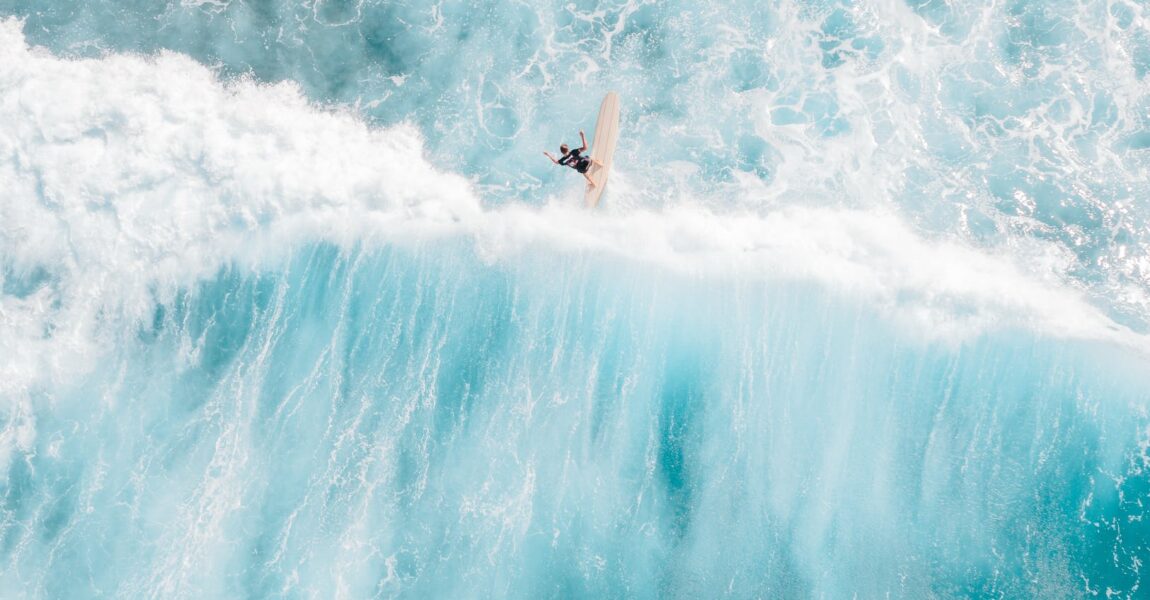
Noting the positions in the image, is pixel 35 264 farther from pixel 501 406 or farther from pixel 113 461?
pixel 501 406

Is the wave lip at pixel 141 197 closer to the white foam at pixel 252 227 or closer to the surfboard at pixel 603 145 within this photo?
the white foam at pixel 252 227

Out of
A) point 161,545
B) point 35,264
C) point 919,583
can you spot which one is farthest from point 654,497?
point 35,264

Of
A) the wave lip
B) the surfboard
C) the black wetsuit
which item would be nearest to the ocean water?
the wave lip

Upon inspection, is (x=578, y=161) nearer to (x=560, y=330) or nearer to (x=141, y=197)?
(x=560, y=330)

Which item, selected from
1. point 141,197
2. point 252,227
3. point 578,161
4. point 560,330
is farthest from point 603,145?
point 141,197

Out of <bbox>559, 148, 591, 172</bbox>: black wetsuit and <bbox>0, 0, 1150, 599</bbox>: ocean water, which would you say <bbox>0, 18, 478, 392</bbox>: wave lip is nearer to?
<bbox>0, 0, 1150, 599</bbox>: ocean water

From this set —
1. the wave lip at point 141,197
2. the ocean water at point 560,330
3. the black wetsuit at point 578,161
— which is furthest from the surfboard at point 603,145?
the wave lip at point 141,197
